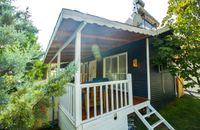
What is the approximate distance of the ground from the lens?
429cm

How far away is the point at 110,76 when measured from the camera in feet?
23.6

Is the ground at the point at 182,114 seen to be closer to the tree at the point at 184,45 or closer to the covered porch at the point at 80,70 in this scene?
the covered porch at the point at 80,70

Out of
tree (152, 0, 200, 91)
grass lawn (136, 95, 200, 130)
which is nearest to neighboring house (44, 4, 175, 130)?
grass lawn (136, 95, 200, 130)

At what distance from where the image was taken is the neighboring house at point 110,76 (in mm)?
3152

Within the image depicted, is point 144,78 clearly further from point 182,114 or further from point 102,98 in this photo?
point 102,98

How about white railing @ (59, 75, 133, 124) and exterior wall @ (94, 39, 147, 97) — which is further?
exterior wall @ (94, 39, 147, 97)

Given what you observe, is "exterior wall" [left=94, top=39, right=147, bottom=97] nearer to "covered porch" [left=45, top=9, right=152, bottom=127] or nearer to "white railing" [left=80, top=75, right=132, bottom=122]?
"covered porch" [left=45, top=9, right=152, bottom=127]

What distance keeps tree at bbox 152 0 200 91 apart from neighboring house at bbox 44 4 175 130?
0.64m

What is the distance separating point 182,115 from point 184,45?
2731 millimetres

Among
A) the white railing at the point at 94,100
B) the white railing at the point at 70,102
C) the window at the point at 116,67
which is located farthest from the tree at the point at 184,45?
the white railing at the point at 70,102

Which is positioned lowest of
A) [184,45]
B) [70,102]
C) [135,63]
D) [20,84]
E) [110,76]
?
[70,102]

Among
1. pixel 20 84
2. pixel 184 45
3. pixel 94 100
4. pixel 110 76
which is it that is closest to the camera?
pixel 20 84

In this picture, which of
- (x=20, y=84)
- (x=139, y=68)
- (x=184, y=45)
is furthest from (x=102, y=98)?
(x=184, y=45)

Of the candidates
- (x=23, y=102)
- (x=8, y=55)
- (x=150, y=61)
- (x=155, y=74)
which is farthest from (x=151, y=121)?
(x=8, y=55)
